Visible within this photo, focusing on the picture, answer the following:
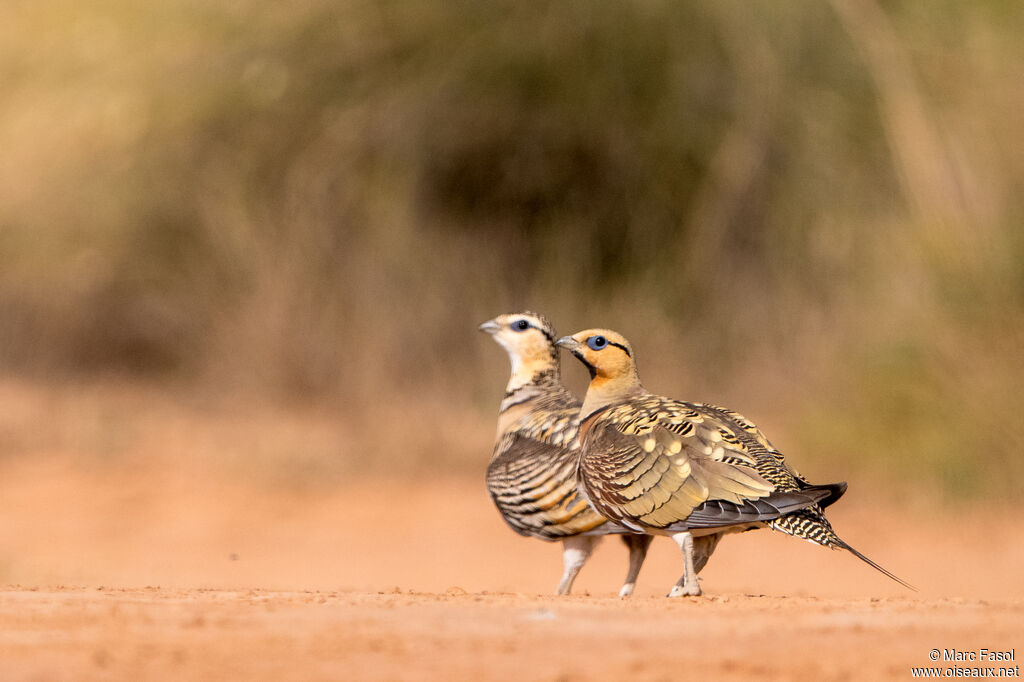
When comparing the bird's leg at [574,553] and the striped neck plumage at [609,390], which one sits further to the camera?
the bird's leg at [574,553]

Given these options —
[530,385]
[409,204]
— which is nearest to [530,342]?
[530,385]

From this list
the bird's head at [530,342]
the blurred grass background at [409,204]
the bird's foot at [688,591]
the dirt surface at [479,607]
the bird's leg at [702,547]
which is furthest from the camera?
the blurred grass background at [409,204]

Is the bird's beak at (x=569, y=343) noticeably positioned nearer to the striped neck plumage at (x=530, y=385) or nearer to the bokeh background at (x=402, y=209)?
the striped neck plumage at (x=530, y=385)

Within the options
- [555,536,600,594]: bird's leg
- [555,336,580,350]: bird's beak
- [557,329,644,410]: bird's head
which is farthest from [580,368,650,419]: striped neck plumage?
[555,536,600,594]: bird's leg

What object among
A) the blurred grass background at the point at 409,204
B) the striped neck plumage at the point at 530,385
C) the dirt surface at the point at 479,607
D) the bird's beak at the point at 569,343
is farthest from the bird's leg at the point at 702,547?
the blurred grass background at the point at 409,204

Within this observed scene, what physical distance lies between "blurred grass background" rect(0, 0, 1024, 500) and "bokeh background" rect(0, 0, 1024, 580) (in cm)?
3

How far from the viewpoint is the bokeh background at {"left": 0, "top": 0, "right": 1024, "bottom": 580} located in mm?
13117

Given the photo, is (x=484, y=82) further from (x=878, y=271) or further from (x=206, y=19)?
(x=878, y=271)

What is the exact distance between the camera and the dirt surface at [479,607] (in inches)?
162

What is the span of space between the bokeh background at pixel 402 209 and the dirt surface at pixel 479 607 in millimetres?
1838

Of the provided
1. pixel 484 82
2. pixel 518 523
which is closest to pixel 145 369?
pixel 484 82

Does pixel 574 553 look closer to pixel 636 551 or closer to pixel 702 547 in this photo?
pixel 636 551

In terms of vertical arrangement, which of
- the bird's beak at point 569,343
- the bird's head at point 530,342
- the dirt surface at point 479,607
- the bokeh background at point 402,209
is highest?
the bokeh background at point 402,209

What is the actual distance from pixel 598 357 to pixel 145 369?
10.2 meters
